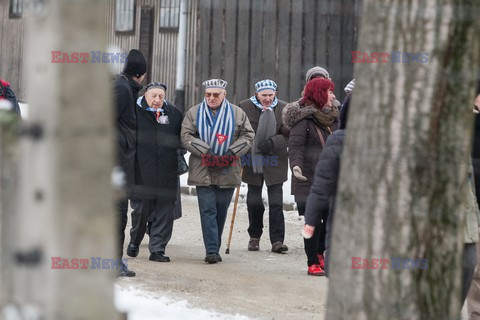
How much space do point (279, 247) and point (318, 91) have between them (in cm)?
168

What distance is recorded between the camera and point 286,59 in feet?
50.6

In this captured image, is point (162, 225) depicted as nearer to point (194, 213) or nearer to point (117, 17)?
point (194, 213)

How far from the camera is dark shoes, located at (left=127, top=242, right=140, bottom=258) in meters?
9.67

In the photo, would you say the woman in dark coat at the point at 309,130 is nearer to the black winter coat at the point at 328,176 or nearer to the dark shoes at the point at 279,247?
the dark shoes at the point at 279,247

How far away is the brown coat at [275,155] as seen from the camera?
33.5 ft

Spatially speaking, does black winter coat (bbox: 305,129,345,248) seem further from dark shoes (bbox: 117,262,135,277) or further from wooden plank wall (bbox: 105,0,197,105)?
wooden plank wall (bbox: 105,0,197,105)

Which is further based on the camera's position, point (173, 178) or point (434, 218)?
point (173, 178)

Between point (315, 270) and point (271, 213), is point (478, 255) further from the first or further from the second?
point (271, 213)

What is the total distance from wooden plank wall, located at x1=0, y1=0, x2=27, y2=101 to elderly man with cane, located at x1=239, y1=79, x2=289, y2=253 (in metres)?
10.8

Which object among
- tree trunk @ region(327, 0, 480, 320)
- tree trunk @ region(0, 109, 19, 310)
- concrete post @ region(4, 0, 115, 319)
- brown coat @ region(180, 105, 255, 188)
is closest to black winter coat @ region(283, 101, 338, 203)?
brown coat @ region(180, 105, 255, 188)

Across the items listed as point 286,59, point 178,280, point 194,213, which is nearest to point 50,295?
point 178,280

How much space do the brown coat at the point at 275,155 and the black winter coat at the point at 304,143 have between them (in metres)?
0.73

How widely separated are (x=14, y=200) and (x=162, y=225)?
4846mm

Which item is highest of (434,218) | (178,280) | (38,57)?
(38,57)
